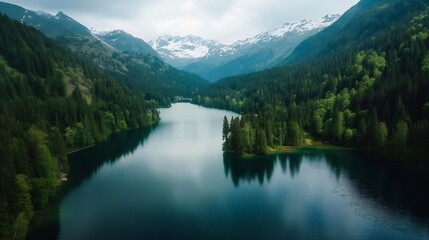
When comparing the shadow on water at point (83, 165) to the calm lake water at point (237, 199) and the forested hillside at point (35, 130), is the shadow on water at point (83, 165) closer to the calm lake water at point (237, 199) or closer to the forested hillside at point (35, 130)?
the calm lake water at point (237, 199)

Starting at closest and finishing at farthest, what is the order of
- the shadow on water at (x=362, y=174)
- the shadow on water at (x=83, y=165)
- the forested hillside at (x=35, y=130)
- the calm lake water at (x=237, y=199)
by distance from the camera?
the forested hillside at (x=35, y=130), the calm lake water at (x=237, y=199), the shadow on water at (x=83, y=165), the shadow on water at (x=362, y=174)

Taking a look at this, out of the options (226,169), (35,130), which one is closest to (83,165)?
(35,130)

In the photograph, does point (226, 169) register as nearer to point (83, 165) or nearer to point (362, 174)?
point (362, 174)

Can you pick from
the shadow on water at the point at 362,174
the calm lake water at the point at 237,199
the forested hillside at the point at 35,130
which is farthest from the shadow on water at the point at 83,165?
the shadow on water at the point at 362,174

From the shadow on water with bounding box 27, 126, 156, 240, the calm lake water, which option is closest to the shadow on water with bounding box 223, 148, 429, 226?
the calm lake water

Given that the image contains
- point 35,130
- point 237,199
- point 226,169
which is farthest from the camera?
point 226,169

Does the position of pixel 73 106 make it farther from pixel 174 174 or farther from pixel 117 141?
pixel 174 174
